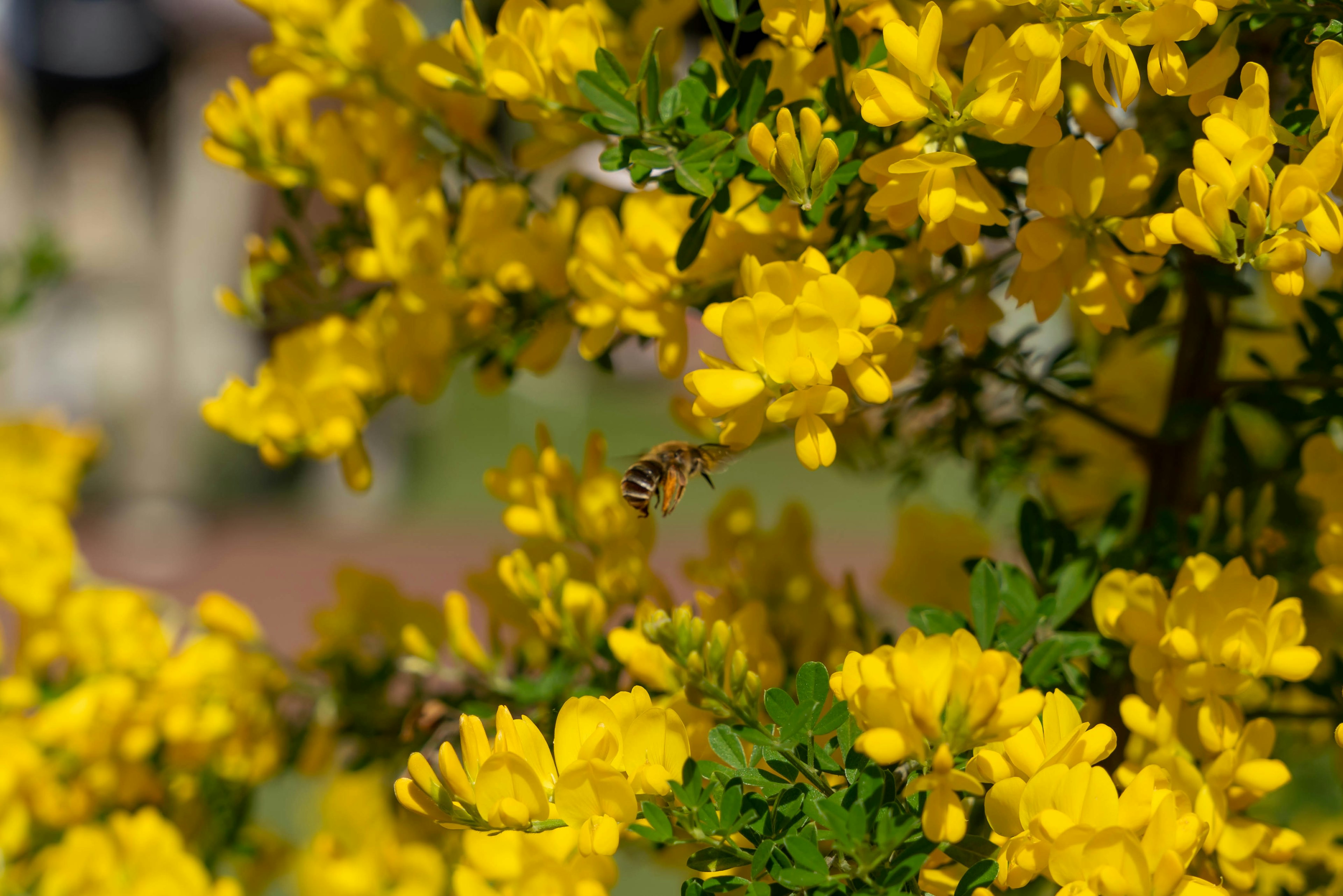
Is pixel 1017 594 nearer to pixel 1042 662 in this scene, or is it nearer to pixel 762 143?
pixel 1042 662

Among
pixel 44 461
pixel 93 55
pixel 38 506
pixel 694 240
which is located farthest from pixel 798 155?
pixel 93 55

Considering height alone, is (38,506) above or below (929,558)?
below

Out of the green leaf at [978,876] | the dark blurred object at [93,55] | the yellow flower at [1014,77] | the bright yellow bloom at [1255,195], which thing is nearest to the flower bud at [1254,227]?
the bright yellow bloom at [1255,195]

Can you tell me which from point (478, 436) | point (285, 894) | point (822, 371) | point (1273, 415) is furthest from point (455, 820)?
point (478, 436)

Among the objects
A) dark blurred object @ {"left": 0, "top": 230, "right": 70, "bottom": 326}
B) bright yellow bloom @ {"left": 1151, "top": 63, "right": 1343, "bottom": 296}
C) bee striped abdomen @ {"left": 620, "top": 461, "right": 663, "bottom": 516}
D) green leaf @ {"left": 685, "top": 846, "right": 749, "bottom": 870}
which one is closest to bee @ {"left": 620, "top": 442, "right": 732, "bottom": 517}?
bee striped abdomen @ {"left": 620, "top": 461, "right": 663, "bottom": 516}

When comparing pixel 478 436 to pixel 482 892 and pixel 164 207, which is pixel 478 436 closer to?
pixel 164 207
